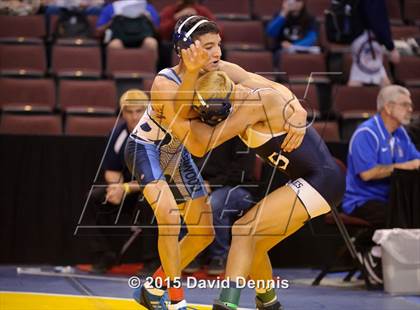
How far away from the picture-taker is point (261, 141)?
483 cm

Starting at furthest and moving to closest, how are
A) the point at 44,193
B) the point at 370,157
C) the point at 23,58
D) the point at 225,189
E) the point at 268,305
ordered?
the point at 23,58
the point at 44,193
the point at 225,189
the point at 370,157
the point at 268,305

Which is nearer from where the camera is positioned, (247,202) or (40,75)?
(247,202)

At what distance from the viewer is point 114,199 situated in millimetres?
7309

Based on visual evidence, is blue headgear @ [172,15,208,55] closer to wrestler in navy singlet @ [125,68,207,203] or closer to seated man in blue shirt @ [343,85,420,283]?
wrestler in navy singlet @ [125,68,207,203]

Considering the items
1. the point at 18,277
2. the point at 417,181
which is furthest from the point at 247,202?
the point at 18,277

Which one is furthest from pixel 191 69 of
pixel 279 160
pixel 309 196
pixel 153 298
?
pixel 153 298

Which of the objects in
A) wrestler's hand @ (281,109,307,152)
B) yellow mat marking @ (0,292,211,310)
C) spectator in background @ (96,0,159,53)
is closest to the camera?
wrestler's hand @ (281,109,307,152)

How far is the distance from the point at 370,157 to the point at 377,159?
0.09 metres

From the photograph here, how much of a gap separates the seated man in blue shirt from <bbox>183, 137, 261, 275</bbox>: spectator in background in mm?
824

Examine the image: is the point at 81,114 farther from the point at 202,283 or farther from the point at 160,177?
the point at 160,177

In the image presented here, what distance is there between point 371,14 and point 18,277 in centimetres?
465

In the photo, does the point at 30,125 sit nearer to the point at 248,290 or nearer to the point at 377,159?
the point at 248,290

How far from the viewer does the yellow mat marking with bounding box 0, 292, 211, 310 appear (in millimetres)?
5484

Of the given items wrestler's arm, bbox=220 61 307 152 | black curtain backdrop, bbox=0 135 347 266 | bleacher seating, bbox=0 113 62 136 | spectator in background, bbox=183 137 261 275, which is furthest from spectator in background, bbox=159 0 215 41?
wrestler's arm, bbox=220 61 307 152
